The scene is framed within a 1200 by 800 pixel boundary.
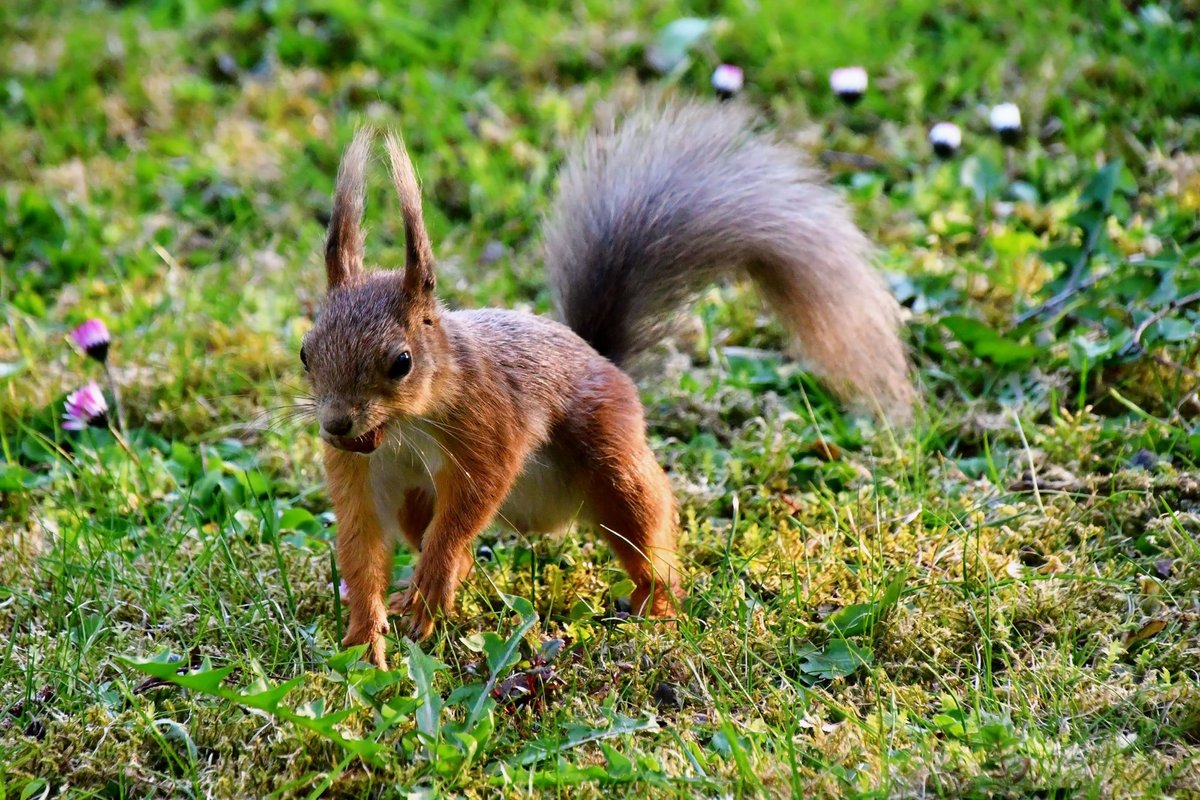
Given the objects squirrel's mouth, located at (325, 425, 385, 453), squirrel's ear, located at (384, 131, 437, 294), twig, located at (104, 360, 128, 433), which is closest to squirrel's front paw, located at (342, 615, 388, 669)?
squirrel's mouth, located at (325, 425, 385, 453)

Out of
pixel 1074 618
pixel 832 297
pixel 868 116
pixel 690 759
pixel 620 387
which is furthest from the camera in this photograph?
pixel 868 116

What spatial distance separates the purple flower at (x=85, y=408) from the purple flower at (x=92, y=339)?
3.3 inches

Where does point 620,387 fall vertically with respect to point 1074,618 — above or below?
above

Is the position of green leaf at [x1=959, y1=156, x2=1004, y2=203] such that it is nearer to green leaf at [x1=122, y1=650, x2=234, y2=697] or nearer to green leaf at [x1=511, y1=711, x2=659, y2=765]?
green leaf at [x1=511, y1=711, x2=659, y2=765]

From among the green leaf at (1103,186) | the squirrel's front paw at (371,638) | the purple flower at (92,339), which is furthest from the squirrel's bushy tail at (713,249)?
the purple flower at (92,339)

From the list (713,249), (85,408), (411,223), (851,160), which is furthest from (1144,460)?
(85,408)

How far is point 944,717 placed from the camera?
1.96 m

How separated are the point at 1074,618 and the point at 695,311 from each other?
4.76ft

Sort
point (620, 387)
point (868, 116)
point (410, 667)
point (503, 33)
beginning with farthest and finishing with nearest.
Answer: point (503, 33) → point (868, 116) → point (620, 387) → point (410, 667)

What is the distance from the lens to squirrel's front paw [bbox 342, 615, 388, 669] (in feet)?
7.30

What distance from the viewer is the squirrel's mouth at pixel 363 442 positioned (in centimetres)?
209

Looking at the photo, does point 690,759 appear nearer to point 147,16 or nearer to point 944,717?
point 944,717

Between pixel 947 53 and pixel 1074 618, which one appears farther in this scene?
pixel 947 53

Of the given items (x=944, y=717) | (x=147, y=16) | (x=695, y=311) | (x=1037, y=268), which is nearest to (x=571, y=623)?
(x=944, y=717)
